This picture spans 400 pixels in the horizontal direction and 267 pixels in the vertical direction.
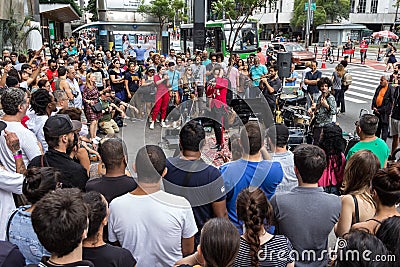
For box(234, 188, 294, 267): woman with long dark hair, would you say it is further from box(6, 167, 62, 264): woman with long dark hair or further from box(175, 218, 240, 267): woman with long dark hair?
box(6, 167, 62, 264): woman with long dark hair

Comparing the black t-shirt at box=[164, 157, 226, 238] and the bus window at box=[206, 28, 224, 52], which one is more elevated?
the bus window at box=[206, 28, 224, 52]

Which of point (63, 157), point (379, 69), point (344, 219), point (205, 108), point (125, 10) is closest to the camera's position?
point (344, 219)

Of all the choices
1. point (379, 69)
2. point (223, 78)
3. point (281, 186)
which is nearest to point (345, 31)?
point (379, 69)

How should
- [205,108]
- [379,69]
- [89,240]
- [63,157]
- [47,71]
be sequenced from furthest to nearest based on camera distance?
[379,69], [47,71], [205,108], [63,157], [89,240]

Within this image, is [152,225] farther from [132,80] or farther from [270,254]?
[132,80]

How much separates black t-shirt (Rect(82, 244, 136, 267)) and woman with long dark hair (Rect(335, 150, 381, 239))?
159 cm

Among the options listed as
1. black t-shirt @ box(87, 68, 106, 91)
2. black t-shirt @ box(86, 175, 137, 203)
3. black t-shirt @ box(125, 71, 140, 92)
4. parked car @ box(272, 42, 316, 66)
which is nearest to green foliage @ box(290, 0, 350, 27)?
parked car @ box(272, 42, 316, 66)

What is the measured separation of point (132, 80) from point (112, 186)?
7.65m

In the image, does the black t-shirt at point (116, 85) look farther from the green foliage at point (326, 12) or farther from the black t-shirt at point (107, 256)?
the green foliage at point (326, 12)

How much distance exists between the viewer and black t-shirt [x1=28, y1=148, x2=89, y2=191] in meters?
3.32

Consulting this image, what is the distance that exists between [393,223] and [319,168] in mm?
705

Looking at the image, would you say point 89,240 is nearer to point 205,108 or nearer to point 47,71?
point 205,108

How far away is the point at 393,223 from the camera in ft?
7.39

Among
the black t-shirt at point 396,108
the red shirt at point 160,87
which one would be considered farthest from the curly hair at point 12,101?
the black t-shirt at point 396,108
